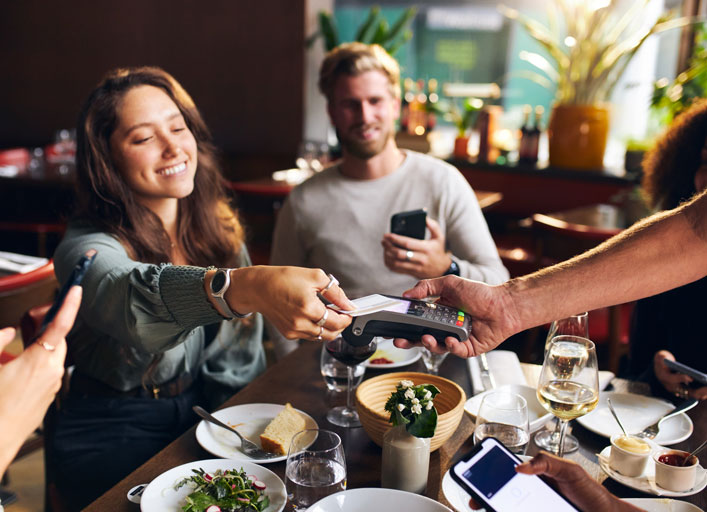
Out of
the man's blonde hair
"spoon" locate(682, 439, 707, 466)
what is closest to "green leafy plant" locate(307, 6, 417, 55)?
the man's blonde hair

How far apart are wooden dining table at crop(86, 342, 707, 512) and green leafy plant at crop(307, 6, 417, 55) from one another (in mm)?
3401

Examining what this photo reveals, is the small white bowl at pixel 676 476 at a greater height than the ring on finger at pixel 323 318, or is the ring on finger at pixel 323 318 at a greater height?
the ring on finger at pixel 323 318

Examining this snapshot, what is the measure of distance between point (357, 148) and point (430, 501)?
1.63 m

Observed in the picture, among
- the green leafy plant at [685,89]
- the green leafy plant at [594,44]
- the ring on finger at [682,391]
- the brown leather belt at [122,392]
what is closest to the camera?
the ring on finger at [682,391]

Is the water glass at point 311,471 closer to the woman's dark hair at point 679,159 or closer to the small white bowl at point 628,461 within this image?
the small white bowl at point 628,461

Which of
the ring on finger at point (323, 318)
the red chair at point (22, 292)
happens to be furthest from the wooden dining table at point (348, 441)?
the red chair at point (22, 292)

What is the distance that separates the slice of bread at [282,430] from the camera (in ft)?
4.17

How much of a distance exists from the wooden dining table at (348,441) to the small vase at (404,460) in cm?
4

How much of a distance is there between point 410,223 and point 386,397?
2.65 ft

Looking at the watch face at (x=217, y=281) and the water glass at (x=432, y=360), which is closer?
the watch face at (x=217, y=281)

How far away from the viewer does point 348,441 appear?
135 centimetres

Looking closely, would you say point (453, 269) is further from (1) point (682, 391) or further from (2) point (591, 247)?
(2) point (591, 247)

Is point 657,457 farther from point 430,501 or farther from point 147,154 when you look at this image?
point 147,154

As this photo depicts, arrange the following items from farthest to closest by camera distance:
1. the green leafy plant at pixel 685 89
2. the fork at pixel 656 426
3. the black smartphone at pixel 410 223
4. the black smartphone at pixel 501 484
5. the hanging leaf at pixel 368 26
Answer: the hanging leaf at pixel 368 26 → the green leafy plant at pixel 685 89 → the black smartphone at pixel 410 223 → the fork at pixel 656 426 → the black smartphone at pixel 501 484
